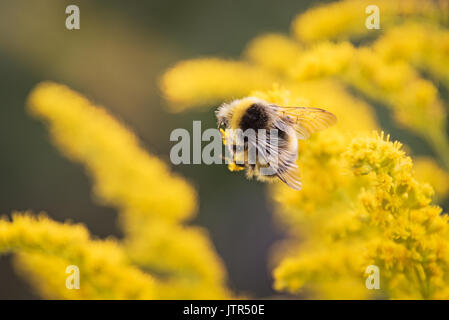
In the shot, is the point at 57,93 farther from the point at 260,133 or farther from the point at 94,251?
the point at 260,133

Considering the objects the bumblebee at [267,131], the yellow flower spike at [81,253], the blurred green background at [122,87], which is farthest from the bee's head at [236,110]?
the blurred green background at [122,87]

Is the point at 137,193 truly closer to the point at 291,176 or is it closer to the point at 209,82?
the point at 209,82

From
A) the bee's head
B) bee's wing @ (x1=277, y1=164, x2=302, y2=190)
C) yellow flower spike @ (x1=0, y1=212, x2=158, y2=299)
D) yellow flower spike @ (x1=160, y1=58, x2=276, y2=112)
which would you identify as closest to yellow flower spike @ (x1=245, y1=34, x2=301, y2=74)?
yellow flower spike @ (x1=160, y1=58, x2=276, y2=112)

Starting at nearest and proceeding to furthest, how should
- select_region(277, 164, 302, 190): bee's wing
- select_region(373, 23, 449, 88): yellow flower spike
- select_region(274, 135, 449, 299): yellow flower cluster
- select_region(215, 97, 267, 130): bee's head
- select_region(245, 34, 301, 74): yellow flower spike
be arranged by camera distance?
select_region(274, 135, 449, 299): yellow flower cluster
select_region(277, 164, 302, 190): bee's wing
select_region(215, 97, 267, 130): bee's head
select_region(373, 23, 449, 88): yellow flower spike
select_region(245, 34, 301, 74): yellow flower spike

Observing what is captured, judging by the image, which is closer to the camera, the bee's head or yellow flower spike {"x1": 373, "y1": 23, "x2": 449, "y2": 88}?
the bee's head

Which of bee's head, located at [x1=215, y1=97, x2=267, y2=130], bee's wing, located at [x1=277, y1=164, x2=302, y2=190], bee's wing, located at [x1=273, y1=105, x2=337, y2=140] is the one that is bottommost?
bee's wing, located at [x1=277, y1=164, x2=302, y2=190]

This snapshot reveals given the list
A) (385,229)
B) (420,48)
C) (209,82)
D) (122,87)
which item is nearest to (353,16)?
(420,48)

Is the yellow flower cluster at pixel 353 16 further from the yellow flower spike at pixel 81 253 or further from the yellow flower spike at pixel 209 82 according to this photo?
the yellow flower spike at pixel 81 253

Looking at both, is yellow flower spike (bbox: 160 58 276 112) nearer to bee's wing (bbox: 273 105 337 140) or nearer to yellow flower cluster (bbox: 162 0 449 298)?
yellow flower cluster (bbox: 162 0 449 298)

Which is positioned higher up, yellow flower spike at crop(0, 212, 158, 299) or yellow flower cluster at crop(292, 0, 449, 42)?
yellow flower cluster at crop(292, 0, 449, 42)
